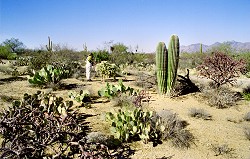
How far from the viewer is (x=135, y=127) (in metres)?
6.15

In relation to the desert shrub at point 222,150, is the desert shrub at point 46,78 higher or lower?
higher

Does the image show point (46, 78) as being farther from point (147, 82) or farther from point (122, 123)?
point (122, 123)

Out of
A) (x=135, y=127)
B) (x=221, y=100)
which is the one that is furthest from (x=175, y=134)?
(x=221, y=100)

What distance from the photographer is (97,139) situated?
18.9 ft

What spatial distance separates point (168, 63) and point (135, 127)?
16.4 feet

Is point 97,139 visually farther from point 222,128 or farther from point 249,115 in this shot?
point 249,115

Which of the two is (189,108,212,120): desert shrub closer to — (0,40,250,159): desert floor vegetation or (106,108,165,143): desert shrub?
(0,40,250,159): desert floor vegetation

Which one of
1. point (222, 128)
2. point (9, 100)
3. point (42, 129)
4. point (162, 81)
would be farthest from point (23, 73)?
point (42, 129)

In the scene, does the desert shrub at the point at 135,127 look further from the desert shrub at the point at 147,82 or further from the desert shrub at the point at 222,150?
the desert shrub at the point at 147,82

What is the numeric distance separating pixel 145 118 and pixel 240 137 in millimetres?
2425

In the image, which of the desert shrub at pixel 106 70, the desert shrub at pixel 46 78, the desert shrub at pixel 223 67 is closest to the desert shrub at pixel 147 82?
the desert shrub at pixel 223 67

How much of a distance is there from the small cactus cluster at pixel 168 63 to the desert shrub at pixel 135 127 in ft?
12.9

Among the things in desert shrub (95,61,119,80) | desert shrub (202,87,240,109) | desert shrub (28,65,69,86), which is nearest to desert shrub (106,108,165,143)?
desert shrub (202,87,240,109)

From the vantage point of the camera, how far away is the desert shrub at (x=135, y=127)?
6129 millimetres
